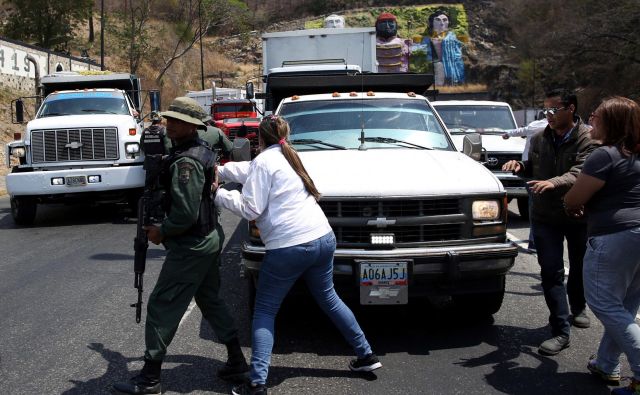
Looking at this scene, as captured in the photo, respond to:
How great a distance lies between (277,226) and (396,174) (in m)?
1.39

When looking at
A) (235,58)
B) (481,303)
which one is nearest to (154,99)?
(481,303)

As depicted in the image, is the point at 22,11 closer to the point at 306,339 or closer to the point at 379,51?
the point at 379,51

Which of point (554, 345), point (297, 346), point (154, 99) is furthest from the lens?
point (154, 99)

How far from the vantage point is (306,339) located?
5242 millimetres

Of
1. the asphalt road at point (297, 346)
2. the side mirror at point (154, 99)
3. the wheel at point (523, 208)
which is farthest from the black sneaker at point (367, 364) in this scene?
the side mirror at point (154, 99)

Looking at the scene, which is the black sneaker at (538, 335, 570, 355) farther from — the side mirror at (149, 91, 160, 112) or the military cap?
the side mirror at (149, 91, 160, 112)

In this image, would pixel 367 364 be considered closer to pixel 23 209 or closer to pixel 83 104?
pixel 23 209

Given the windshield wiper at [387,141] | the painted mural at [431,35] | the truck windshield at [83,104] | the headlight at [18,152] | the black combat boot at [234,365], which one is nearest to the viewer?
the black combat boot at [234,365]

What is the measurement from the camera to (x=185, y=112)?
4070 mm

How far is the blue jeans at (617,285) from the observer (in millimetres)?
3850

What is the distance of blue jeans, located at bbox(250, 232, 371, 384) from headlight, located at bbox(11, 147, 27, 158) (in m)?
8.45

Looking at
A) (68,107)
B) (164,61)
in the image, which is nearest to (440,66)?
(164,61)

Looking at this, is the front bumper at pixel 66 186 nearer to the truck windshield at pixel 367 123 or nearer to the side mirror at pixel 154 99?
the side mirror at pixel 154 99

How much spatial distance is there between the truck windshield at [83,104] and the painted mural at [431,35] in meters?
49.4
